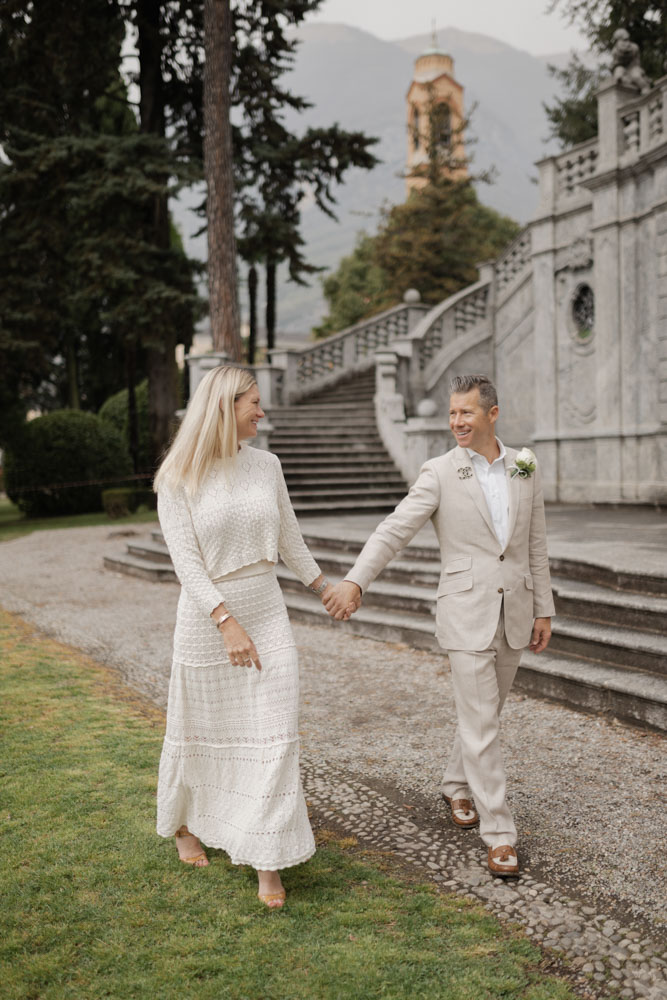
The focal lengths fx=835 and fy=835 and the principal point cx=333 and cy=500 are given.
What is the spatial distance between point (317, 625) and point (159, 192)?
11682 millimetres

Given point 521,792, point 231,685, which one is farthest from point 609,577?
point 231,685

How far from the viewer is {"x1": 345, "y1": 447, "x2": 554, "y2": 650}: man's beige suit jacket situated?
134 inches

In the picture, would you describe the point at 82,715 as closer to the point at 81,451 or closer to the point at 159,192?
the point at 159,192

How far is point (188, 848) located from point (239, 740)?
61 cm

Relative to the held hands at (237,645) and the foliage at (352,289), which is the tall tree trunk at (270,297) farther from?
the held hands at (237,645)

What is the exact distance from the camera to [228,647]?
121 inches

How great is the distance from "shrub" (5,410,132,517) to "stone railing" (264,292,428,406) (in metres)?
6.43

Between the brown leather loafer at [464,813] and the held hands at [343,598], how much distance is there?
3.59 ft

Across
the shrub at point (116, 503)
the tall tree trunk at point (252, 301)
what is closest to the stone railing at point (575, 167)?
the tall tree trunk at point (252, 301)

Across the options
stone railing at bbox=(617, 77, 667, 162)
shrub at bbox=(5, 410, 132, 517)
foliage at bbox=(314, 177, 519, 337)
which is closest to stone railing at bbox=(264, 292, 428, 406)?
foliage at bbox=(314, 177, 519, 337)

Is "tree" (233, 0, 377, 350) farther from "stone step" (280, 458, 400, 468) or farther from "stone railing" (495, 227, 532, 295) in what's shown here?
"stone step" (280, 458, 400, 468)

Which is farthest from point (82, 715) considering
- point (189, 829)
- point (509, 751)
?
point (509, 751)

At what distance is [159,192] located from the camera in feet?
54.9

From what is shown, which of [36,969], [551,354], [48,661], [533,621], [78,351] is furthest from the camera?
[78,351]
